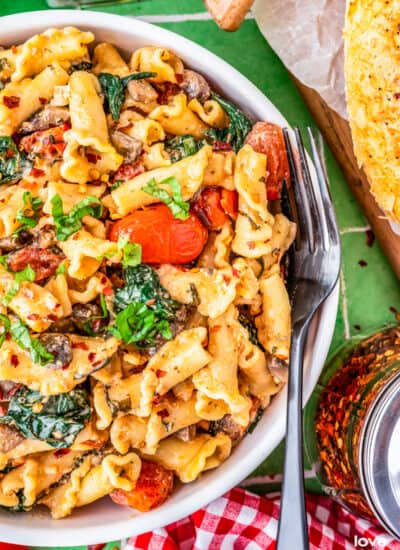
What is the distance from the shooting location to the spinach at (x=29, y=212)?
182 centimetres

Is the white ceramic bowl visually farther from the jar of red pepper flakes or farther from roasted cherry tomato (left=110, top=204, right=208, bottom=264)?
roasted cherry tomato (left=110, top=204, right=208, bottom=264)

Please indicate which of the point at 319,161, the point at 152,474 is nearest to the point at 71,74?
the point at 319,161

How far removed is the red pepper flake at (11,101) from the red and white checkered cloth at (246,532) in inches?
56.3

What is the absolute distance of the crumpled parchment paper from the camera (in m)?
2.28

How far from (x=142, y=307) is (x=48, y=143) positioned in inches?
20.2

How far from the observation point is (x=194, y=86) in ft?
6.65

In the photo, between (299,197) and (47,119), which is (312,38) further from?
(47,119)

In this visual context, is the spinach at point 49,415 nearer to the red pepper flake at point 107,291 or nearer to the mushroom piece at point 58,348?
the mushroom piece at point 58,348

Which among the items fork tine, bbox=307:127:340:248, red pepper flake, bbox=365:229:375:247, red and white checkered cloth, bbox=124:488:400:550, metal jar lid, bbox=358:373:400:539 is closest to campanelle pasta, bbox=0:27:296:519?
fork tine, bbox=307:127:340:248

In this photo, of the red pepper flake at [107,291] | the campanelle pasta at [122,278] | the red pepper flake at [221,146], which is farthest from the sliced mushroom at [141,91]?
the red pepper flake at [107,291]

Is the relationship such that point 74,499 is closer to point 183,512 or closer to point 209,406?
point 183,512

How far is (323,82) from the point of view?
2281mm

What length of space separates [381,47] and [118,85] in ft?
2.43

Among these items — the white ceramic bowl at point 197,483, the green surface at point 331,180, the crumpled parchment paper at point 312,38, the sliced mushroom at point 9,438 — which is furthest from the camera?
the green surface at point 331,180
